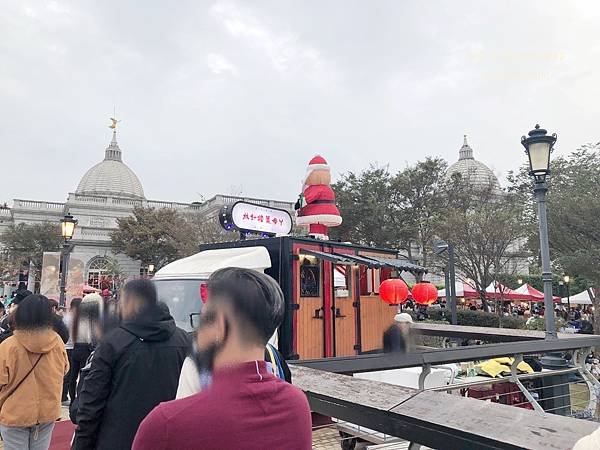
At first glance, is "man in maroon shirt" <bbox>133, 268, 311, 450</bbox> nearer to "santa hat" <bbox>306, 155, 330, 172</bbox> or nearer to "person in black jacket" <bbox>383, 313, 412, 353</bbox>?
"person in black jacket" <bbox>383, 313, 412, 353</bbox>

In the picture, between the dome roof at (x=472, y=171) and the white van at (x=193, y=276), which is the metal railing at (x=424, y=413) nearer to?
the white van at (x=193, y=276)

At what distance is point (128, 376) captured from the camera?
2229 millimetres

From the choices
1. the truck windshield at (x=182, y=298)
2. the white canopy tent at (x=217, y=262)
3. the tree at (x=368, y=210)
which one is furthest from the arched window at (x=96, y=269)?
the truck windshield at (x=182, y=298)

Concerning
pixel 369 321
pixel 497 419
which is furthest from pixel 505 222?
pixel 497 419

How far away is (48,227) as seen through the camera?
4100cm

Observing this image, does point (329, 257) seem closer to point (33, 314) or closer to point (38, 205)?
point (33, 314)

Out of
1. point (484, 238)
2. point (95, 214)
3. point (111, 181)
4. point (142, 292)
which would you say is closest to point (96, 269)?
point (95, 214)

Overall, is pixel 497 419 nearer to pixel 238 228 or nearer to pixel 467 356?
pixel 467 356

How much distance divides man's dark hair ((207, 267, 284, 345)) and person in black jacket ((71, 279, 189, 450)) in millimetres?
1114

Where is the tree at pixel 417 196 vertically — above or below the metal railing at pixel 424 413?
above

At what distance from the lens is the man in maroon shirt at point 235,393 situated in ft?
3.64

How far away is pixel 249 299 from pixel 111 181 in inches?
2373

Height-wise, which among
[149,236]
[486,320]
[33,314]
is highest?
[149,236]

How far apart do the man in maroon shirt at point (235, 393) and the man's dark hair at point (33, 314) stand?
269 cm
